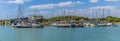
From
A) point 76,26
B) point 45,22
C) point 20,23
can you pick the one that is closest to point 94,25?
point 76,26

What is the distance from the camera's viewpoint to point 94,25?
35.1 metres

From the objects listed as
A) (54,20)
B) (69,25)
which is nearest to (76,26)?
(69,25)

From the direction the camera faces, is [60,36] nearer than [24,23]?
Yes

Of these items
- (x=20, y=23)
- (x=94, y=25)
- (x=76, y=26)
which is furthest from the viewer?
(x=94, y=25)

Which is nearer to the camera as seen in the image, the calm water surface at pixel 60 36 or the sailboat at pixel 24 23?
the calm water surface at pixel 60 36

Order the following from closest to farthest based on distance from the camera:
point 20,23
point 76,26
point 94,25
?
point 20,23 < point 76,26 < point 94,25

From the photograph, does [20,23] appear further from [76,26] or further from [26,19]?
[76,26]

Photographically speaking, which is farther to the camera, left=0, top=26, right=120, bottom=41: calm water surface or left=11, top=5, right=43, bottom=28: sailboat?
left=11, top=5, right=43, bottom=28: sailboat

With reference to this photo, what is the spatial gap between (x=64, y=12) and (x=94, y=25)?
4.70m

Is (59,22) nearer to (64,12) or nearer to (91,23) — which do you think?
(64,12)

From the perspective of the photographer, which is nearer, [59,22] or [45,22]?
[59,22]

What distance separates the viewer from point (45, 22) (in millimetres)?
37281

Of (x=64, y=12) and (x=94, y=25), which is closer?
(x=64, y=12)

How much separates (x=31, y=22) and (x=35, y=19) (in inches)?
26.8
